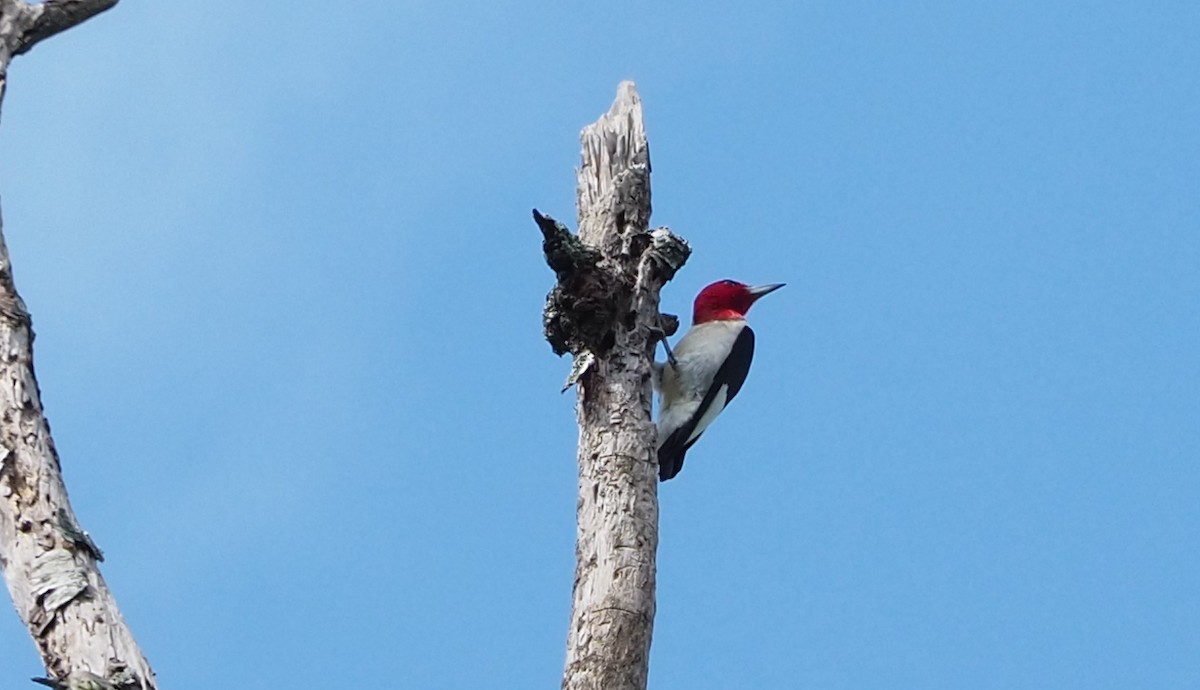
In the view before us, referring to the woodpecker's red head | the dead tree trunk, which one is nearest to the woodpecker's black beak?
the woodpecker's red head

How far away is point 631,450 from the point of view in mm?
4820

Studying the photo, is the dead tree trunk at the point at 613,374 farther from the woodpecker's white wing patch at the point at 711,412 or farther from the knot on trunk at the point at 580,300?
the woodpecker's white wing patch at the point at 711,412

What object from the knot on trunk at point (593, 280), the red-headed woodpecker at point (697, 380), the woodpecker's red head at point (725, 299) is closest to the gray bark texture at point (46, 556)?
the knot on trunk at point (593, 280)

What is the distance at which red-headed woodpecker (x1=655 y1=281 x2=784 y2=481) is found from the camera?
275 inches

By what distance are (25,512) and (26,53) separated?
1.71 meters

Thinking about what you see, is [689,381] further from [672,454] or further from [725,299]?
[725,299]

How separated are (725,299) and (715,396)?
3.51ft

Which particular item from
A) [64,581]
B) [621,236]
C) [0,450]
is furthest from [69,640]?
[621,236]

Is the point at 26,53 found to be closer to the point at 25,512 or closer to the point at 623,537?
the point at 25,512

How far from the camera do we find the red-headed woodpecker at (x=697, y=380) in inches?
275

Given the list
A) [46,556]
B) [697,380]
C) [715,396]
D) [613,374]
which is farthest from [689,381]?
[46,556]

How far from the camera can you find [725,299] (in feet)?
26.6

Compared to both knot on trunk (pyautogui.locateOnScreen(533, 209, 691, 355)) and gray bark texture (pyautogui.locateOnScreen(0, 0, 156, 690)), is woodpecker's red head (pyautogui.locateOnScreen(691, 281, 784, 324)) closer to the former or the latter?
knot on trunk (pyautogui.locateOnScreen(533, 209, 691, 355))

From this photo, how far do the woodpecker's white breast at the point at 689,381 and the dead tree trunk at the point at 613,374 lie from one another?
1775 mm
